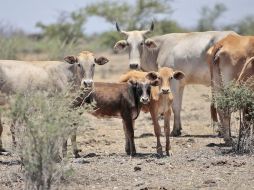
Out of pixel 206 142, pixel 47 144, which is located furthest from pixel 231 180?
pixel 206 142

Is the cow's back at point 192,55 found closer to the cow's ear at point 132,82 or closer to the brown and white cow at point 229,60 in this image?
the brown and white cow at point 229,60

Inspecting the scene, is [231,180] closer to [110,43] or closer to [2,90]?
[2,90]

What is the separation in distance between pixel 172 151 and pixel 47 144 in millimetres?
4156

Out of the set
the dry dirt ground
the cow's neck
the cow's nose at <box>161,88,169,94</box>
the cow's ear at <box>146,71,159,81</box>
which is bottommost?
the dry dirt ground

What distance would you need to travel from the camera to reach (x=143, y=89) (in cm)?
1138

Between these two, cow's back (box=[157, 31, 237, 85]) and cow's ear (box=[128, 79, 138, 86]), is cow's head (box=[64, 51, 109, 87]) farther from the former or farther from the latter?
cow's back (box=[157, 31, 237, 85])

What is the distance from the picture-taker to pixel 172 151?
1205 cm

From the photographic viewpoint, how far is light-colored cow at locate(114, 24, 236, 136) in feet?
48.5

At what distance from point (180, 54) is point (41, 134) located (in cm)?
741

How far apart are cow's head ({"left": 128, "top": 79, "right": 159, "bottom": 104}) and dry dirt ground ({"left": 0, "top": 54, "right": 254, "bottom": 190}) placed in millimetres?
871

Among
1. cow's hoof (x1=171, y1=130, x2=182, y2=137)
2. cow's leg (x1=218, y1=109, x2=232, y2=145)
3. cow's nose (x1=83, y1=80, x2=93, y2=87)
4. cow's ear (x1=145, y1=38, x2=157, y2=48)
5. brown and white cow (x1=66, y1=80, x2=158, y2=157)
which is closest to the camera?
cow's nose (x1=83, y1=80, x2=93, y2=87)

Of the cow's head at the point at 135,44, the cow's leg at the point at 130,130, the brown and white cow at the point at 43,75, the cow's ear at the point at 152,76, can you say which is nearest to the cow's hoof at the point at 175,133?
the cow's head at the point at 135,44

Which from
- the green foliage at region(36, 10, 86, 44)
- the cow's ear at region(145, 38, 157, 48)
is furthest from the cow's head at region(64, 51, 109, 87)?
the green foliage at region(36, 10, 86, 44)

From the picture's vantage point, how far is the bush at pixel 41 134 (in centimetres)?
820
